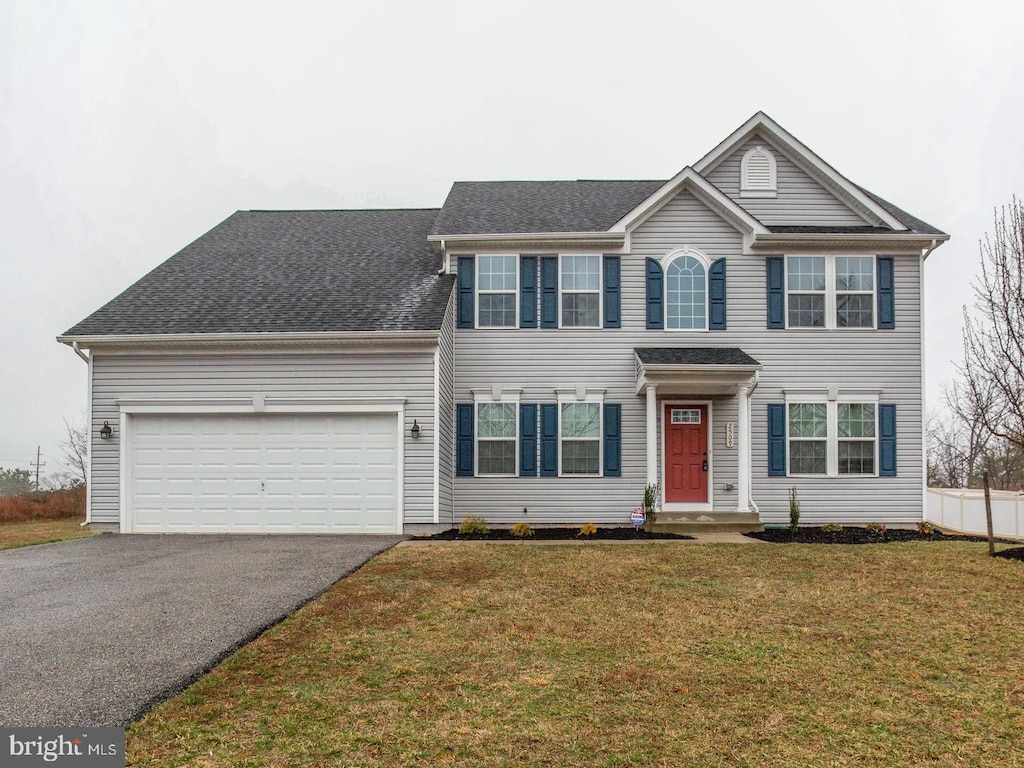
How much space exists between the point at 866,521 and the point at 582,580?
8.91 metres

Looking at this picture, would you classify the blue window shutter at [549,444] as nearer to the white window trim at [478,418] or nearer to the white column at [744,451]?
the white window trim at [478,418]

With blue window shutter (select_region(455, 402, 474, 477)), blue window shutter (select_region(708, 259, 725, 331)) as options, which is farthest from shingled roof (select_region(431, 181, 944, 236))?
blue window shutter (select_region(455, 402, 474, 477))

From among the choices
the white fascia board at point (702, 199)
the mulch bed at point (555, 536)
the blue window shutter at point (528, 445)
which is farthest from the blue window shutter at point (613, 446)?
the white fascia board at point (702, 199)

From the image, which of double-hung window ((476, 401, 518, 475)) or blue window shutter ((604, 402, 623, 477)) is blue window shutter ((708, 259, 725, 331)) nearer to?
blue window shutter ((604, 402, 623, 477))

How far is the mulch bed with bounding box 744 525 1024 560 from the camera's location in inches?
503

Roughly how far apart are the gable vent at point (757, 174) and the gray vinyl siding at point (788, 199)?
0.27ft

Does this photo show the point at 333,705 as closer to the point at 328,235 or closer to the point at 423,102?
the point at 328,235

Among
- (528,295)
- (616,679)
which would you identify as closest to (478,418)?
(528,295)

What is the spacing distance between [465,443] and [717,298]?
5791 millimetres

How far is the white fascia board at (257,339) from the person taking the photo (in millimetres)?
13203

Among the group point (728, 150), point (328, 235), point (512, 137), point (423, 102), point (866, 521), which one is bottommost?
point (866, 521)

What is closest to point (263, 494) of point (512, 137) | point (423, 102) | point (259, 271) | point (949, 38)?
point (259, 271)

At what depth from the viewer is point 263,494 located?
1360 cm

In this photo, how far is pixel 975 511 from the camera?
16.6 meters
